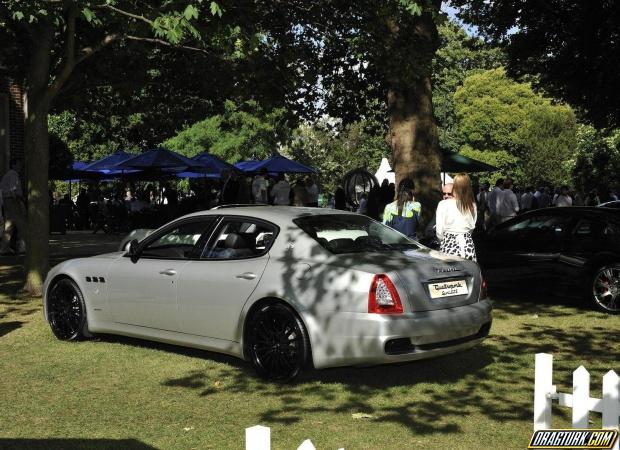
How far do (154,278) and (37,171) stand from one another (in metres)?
5.49

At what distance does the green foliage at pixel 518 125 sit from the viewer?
217 ft

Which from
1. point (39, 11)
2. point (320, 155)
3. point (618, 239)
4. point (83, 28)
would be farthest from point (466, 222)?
point (320, 155)

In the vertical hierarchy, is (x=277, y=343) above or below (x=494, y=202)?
below

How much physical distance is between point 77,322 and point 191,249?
5.87 ft

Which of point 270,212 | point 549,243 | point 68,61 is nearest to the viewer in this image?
point 270,212

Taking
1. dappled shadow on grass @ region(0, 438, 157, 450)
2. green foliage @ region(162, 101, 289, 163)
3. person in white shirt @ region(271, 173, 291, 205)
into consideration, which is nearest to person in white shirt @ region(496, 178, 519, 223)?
person in white shirt @ region(271, 173, 291, 205)

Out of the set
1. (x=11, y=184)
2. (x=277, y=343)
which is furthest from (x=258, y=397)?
(x=11, y=184)

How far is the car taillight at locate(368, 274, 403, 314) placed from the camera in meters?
6.35

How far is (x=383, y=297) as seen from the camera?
6.38 m

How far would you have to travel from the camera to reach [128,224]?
1103 inches

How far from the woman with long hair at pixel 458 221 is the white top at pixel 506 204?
8948 millimetres

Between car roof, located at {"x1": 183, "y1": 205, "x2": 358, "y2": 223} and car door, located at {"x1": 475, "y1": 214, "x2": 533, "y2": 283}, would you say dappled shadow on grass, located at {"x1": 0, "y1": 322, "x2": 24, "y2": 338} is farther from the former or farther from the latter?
car door, located at {"x1": 475, "y1": 214, "x2": 533, "y2": 283}

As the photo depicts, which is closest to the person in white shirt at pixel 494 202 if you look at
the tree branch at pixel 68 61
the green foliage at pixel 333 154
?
the tree branch at pixel 68 61

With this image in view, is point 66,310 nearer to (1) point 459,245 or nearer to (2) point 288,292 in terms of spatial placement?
(2) point 288,292
